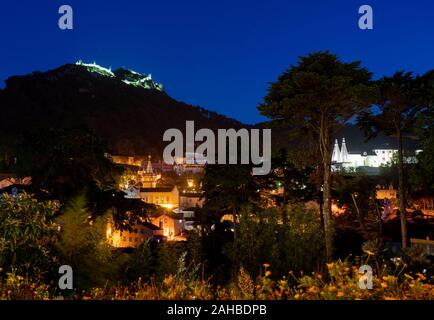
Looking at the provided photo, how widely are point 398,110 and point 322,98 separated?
224 inches

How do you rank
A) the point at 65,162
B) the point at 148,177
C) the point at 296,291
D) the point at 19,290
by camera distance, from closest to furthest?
the point at 296,291
the point at 19,290
the point at 65,162
the point at 148,177

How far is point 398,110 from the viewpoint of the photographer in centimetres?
2011

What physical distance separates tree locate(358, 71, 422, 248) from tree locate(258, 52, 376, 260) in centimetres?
258

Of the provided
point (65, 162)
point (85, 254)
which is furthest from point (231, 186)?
point (85, 254)

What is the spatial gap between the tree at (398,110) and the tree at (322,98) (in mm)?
2583

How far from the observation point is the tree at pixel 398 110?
63.8ft

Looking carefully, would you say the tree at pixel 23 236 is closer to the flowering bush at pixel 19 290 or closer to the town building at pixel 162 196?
the flowering bush at pixel 19 290

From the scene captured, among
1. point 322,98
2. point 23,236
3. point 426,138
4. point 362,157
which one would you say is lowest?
point 23,236

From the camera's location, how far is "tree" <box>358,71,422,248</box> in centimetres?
1944

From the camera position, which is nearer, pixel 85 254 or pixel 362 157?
pixel 85 254

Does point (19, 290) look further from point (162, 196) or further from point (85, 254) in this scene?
point (162, 196)

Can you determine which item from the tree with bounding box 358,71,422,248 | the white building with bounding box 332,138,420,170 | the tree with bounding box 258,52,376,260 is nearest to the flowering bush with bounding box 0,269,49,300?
the tree with bounding box 258,52,376,260

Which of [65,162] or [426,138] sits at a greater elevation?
[426,138]
